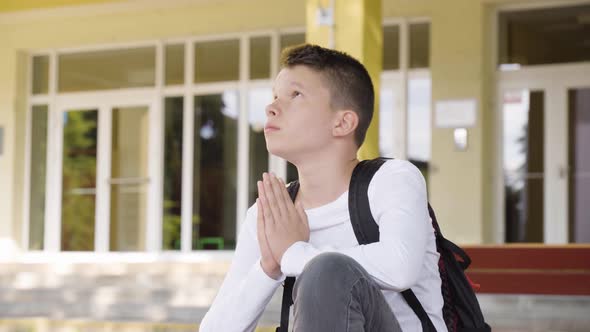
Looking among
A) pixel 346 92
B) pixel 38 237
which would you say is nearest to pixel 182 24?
pixel 38 237

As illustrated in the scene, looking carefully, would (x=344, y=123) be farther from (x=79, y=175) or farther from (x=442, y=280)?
(x=79, y=175)

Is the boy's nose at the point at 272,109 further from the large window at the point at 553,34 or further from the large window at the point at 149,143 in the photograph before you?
the large window at the point at 149,143

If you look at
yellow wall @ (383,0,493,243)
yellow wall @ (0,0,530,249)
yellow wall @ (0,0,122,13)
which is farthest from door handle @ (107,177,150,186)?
yellow wall @ (383,0,493,243)

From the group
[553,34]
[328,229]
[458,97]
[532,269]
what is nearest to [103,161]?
[458,97]

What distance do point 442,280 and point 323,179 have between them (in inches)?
14.6

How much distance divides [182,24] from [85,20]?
4.75 ft

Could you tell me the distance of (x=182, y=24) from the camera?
10.9 metres

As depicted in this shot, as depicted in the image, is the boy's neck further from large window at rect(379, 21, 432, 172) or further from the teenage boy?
large window at rect(379, 21, 432, 172)

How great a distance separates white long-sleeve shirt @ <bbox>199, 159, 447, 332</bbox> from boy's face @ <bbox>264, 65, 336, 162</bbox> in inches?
6.2

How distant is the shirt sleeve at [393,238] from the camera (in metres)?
1.86

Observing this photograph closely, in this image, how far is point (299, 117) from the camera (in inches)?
83.4

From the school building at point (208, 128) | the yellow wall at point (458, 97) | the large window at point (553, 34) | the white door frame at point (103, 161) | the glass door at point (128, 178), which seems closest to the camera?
the school building at point (208, 128)

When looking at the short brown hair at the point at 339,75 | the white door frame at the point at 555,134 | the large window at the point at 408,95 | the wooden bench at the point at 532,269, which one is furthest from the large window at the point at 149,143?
the short brown hair at the point at 339,75

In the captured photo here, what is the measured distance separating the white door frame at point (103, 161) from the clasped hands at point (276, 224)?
9143mm
